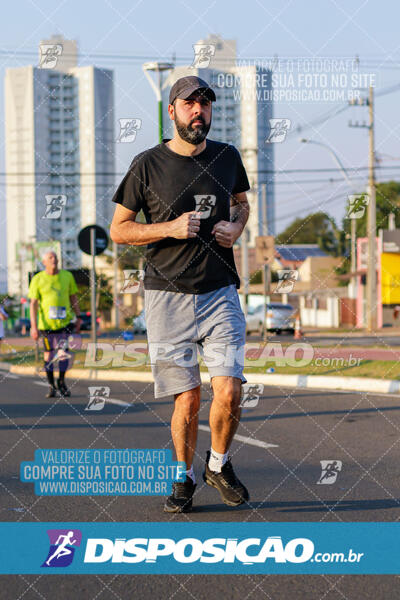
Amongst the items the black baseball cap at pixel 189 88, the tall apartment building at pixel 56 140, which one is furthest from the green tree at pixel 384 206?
the black baseball cap at pixel 189 88

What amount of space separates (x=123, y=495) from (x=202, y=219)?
1675 millimetres

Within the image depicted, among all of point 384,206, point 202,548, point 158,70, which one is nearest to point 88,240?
point 158,70

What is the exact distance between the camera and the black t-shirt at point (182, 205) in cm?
499

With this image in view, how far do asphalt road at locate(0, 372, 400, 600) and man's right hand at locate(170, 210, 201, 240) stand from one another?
1.42 meters

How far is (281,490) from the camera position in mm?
5543

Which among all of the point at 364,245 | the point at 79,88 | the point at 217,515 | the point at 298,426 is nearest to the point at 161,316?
the point at 217,515

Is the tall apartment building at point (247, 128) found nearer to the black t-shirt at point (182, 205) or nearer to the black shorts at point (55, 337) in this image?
the black shorts at point (55, 337)

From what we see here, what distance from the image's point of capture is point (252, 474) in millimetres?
6152

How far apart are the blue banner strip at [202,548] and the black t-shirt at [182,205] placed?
126cm

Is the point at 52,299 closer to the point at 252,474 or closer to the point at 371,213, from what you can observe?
the point at 252,474

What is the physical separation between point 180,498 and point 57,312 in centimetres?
685

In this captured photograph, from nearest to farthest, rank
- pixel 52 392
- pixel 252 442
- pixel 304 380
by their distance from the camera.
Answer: pixel 252 442 → pixel 52 392 → pixel 304 380

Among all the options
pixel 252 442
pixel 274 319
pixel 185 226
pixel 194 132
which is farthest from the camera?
pixel 274 319

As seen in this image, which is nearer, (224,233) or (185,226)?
(185,226)
